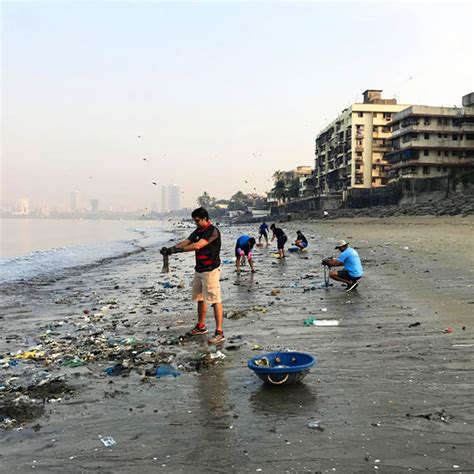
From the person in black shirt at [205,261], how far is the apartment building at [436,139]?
2388 inches

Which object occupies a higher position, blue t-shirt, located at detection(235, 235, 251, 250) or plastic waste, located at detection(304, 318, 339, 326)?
blue t-shirt, located at detection(235, 235, 251, 250)

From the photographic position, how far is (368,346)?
607 cm

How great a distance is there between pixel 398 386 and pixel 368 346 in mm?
1447

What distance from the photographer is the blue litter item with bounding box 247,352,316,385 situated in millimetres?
4531

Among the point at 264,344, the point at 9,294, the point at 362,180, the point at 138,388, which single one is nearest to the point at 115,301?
the point at 9,294

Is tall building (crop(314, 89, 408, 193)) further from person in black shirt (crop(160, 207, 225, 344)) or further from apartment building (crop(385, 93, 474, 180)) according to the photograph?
person in black shirt (crop(160, 207, 225, 344))

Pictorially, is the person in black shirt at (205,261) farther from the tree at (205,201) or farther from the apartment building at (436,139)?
the tree at (205,201)

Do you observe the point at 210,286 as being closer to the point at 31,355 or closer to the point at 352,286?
the point at 31,355

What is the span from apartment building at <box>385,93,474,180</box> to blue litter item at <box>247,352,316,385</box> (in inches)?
2448

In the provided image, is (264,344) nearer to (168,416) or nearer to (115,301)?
(168,416)

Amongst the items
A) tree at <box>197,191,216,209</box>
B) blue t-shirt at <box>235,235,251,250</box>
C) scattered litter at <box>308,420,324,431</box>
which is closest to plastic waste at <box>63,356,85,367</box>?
scattered litter at <box>308,420,324,431</box>

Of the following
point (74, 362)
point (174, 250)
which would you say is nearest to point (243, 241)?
point (174, 250)

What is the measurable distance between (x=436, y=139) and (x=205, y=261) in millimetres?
63594

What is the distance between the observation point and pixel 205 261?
6941 mm
